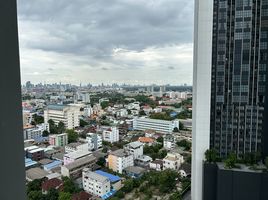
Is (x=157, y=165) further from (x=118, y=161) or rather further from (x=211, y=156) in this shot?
(x=211, y=156)

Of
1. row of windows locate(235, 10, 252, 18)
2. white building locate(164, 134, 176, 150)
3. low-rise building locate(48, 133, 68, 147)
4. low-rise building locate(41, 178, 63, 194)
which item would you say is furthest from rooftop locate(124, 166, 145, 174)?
row of windows locate(235, 10, 252, 18)

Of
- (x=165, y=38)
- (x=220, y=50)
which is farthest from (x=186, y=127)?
(x=165, y=38)

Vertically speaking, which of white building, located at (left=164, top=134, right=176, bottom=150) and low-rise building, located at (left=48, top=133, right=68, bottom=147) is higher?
low-rise building, located at (left=48, top=133, right=68, bottom=147)

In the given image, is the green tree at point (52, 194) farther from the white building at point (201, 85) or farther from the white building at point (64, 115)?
the white building at point (64, 115)

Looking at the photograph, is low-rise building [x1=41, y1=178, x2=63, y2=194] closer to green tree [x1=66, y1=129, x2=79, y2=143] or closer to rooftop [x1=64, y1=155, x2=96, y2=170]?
rooftop [x1=64, y1=155, x2=96, y2=170]

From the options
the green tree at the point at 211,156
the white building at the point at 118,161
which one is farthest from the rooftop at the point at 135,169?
the green tree at the point at 211,156

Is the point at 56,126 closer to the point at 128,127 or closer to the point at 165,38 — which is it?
the point at 128,127
